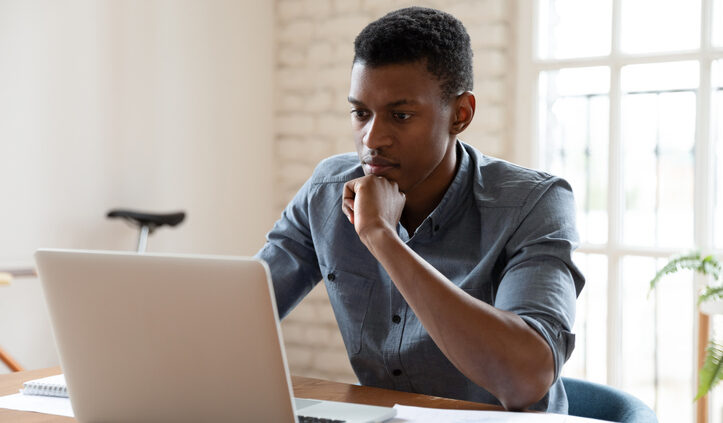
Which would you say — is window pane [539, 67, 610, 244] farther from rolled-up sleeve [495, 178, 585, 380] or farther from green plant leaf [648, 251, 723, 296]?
rolled-up sleeve [495, 178, 585, 380]

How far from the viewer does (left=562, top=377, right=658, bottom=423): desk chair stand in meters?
1.17

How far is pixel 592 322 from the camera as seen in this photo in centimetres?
307

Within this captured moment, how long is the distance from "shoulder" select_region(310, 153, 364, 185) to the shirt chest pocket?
0.64 feet

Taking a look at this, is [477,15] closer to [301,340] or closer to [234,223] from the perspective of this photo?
[234,223]

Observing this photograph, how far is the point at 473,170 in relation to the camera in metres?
1.54

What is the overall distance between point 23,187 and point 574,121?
2.00 metres

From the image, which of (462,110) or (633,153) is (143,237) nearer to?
(462,110)

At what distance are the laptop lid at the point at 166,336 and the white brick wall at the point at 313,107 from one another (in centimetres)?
249

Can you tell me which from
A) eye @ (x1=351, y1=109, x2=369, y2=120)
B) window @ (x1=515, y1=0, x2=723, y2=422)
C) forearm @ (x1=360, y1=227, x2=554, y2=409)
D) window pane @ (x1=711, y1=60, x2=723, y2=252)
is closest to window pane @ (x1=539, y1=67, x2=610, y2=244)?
window @ (x1=515, y1=0, x2=723, y2=422)

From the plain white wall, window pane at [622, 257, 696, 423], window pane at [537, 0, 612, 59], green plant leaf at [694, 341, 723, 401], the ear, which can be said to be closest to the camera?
the ear

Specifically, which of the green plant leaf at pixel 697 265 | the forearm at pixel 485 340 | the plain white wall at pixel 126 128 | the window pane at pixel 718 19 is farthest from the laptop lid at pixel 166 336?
the window pane at pixel 718 19

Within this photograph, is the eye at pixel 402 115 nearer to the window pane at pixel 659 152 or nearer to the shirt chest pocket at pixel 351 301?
the shirt chest pocket at pixel 351 301

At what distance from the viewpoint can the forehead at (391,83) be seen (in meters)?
1.37

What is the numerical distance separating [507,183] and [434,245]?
18cm
